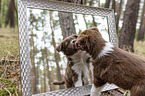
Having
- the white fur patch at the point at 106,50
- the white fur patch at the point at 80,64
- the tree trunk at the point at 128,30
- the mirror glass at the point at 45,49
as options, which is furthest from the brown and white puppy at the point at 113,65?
the tree trunk at the point at 128,30

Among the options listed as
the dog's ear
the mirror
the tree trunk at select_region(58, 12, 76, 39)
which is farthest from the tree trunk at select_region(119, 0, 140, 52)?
the dog's ear

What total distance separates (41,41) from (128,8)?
3.16 meters

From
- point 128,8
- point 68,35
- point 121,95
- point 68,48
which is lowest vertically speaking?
point 121,95

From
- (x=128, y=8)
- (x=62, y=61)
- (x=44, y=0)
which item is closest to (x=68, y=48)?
(x=62, y=61)

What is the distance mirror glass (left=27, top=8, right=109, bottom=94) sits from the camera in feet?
5.92

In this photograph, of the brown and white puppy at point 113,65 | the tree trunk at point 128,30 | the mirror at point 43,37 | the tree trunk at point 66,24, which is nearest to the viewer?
the brown and white puppy at point 113,65

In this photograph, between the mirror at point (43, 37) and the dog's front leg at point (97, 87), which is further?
the mirror at point (43, 37)

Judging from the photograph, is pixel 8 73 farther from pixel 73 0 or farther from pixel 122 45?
pixel 122 45

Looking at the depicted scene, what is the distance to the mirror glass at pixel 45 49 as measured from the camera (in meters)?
1.80

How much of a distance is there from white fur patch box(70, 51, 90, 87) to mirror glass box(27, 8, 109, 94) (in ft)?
0.47

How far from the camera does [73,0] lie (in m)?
2.43

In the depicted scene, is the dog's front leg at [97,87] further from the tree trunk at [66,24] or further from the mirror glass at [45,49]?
the tree trunk at [66,24]

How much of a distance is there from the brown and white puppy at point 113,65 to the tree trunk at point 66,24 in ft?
1.52

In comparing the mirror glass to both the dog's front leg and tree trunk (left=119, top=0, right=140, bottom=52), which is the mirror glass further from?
A: tree trunk (left=119, top=0, right=140, bottom=52)
